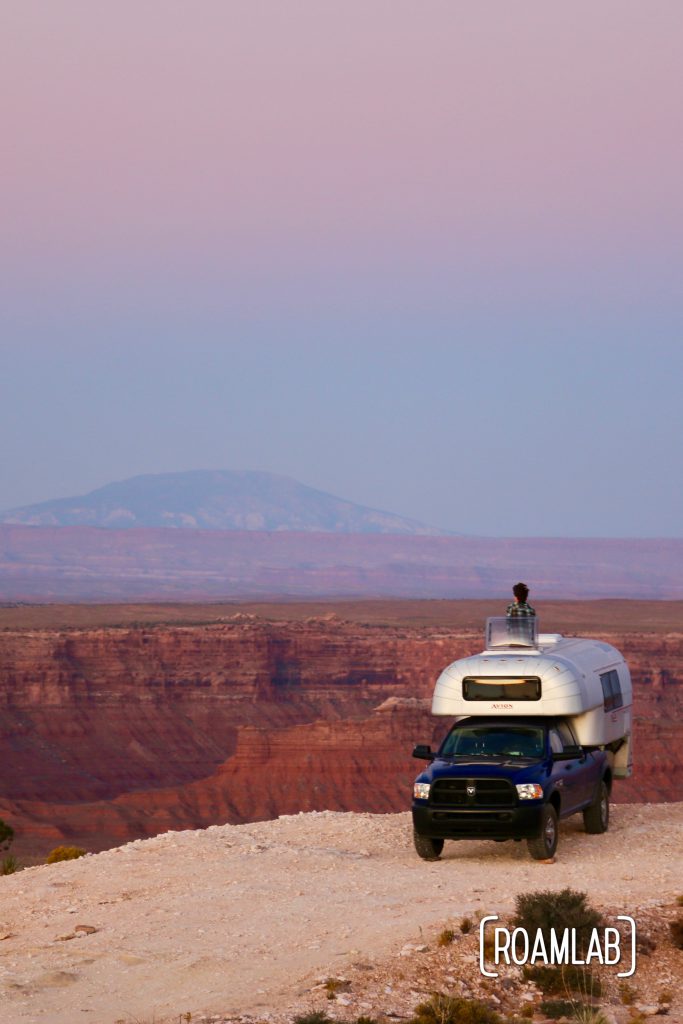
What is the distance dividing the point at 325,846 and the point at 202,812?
55405 mm

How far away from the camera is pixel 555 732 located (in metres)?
19.1

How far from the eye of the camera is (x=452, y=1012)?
12.3 metres

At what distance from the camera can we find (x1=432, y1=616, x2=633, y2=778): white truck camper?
19.1 m

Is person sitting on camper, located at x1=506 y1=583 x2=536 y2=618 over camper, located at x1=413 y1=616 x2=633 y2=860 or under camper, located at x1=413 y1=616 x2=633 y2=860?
over

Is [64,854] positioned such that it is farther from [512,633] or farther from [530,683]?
[530,683]

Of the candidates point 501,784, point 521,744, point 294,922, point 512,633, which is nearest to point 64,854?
point 512,633

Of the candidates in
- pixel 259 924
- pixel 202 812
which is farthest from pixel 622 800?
pixel 259 924

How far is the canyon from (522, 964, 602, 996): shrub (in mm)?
47214

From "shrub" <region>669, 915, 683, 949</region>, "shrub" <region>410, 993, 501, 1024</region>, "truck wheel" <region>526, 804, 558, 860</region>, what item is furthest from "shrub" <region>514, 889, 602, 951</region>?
"truck wheel" <region>526, 804, 558, 860</region>

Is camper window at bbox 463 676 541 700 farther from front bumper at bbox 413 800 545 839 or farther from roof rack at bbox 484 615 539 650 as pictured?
front bumper at bbox 413 800 545 839

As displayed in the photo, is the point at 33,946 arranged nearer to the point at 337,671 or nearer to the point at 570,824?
the point at 570,824

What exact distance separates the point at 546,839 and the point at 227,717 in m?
88.6

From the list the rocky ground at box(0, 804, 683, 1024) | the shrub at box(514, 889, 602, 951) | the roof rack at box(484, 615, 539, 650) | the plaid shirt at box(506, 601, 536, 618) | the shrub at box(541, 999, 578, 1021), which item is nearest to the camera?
the shrub at box(541, 999, 578, 1021)

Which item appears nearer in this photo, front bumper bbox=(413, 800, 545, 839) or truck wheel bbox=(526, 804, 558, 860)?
front bumper bbox=(413, 800, 545, 839)
